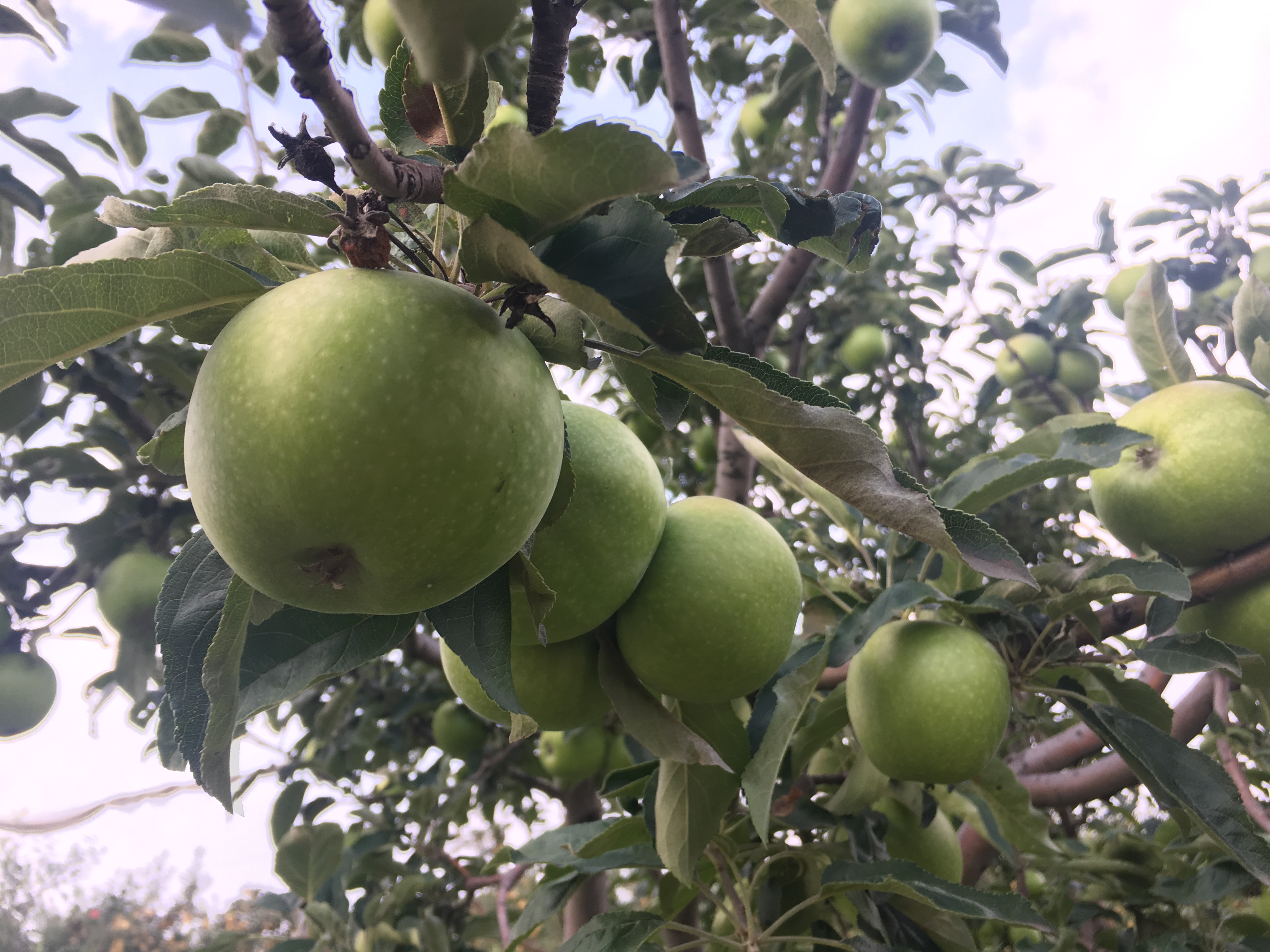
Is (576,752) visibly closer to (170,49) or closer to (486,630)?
(486,630)

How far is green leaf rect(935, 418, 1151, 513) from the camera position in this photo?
1.13 meters

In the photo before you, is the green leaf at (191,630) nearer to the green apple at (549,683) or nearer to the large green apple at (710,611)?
the green apple at (549,683)

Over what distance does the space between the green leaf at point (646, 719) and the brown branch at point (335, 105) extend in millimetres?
649

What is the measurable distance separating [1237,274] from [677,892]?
2599 mm

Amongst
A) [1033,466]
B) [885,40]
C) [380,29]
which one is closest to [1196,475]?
[1033,466]

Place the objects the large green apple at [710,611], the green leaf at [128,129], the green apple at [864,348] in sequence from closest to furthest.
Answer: the large green apple at [710,611], the green leaf at [128,129], the green apple at [864,348]

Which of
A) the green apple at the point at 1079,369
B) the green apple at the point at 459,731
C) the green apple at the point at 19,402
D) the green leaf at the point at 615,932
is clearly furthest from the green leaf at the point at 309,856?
the green apple at the point at 1079,369

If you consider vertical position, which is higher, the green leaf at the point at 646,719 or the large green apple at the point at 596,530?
the large green apple at the point at 596,530

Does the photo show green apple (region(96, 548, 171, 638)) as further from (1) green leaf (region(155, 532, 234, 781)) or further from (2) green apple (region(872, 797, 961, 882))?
(2) green apple (region(872, 797, 961, 882))

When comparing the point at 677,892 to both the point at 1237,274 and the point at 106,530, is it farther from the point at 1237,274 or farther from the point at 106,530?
the point at 1237,274

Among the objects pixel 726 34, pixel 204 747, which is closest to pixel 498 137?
pixel 204 747

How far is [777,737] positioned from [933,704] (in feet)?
0.86

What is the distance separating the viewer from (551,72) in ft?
1.98

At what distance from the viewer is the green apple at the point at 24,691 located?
6.86 ft
